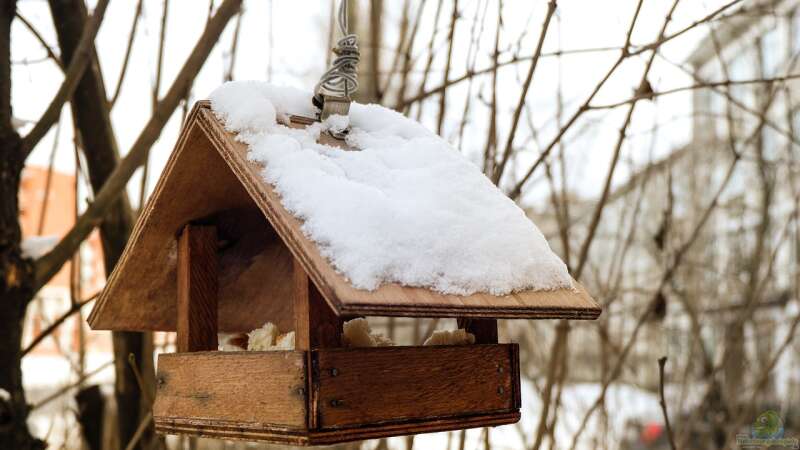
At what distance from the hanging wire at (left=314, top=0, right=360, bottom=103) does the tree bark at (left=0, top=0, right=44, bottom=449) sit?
795 millimetres

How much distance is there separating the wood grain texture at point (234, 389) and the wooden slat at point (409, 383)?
39 mm

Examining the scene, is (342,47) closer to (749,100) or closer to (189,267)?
(189,267)

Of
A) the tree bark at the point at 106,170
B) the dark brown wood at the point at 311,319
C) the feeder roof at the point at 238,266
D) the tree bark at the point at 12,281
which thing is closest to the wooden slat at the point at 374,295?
the feeder roof at the point at 238,266

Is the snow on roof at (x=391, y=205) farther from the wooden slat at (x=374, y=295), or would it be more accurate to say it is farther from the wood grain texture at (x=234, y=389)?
the wood grain texture at (x=234, y=389)

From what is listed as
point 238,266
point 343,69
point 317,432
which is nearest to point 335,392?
point 317,432

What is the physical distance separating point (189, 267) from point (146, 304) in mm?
189

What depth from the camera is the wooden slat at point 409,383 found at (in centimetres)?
99

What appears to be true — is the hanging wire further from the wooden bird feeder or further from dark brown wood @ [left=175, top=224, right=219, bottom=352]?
dark brown wood @ [left=175, top=224, right=219, bottom=352]

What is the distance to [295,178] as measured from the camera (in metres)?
0.99

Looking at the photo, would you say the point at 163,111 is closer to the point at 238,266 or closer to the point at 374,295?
the point at 238,266

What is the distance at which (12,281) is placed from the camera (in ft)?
5.11

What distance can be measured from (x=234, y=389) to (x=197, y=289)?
0.25 m

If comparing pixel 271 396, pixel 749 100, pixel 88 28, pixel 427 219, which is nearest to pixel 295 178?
pixel 427 219

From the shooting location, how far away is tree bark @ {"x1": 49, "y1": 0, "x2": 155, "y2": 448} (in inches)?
73.2
